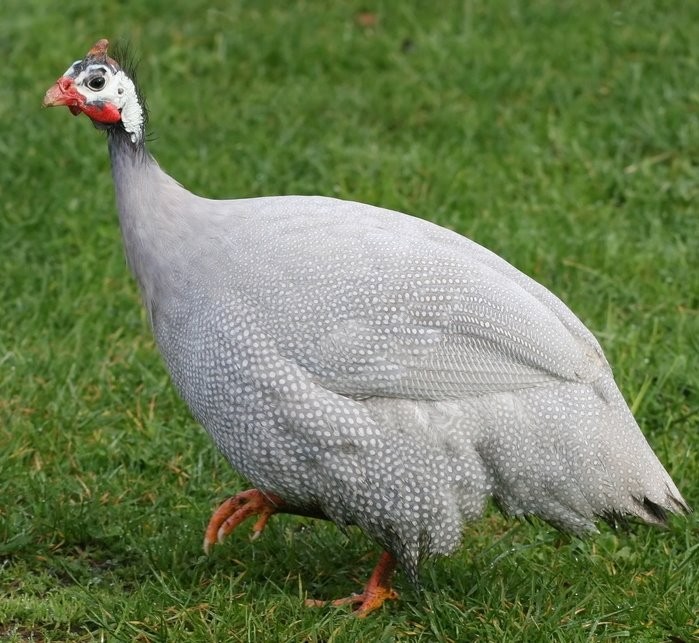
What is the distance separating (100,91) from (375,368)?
1061 mm

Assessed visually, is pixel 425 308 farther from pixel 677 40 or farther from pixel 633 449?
pixel 677 40

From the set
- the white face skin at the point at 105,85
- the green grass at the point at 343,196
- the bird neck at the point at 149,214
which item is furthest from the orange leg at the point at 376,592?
the white face skin at the point at 105,85

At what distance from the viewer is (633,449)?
342 cm

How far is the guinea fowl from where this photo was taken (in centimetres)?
324

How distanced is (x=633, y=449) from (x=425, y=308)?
0.68 m

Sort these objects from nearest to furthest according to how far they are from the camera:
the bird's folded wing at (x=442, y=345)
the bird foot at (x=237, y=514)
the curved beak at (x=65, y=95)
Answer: the bird's folded wing at (x=442, y=345) < the curved beak at (x=65, y=95) < the bird foot at (x=237, y=514)

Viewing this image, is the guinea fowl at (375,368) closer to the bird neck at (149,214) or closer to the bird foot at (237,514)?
the bird neck at (149,214)

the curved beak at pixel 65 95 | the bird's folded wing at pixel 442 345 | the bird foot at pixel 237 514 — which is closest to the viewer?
the bird's folded wing at pixel 442 345

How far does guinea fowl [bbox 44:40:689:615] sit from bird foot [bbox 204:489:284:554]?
1.17 ft

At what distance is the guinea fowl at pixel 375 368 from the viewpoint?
10.6 ft

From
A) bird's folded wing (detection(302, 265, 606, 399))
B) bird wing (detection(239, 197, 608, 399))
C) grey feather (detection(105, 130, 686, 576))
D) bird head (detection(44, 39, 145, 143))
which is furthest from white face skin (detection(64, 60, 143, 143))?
bird's folded wing (detection(302, 265, 606, 399))

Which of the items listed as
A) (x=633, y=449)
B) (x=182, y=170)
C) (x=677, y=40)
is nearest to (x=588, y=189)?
(x=677, y=40)

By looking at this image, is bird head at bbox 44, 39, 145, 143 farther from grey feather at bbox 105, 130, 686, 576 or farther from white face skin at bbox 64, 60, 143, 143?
grey feather at bbox 105, 130, 686, 576

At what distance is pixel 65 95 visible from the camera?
136 inches
